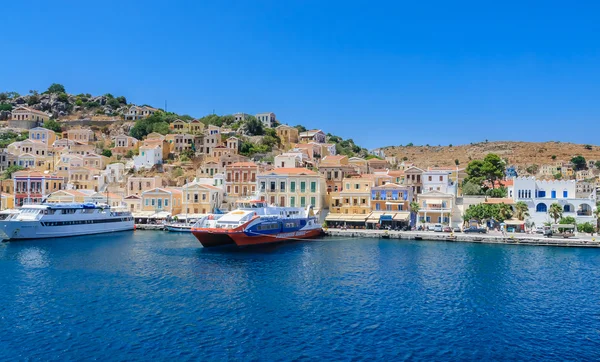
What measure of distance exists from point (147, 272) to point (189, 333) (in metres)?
13.5

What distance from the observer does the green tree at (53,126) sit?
110 meters

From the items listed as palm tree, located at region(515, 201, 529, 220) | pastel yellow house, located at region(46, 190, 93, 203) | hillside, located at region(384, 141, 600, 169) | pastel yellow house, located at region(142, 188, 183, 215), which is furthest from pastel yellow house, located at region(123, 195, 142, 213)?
hillside, located at region(384, 141, 600, 169)

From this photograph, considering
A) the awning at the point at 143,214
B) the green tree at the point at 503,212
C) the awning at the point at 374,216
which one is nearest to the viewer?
the green tree at the point at 503,212

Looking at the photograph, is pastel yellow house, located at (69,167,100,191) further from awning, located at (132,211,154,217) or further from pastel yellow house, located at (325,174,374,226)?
pastel yellow house, located at (325,174,374,226)

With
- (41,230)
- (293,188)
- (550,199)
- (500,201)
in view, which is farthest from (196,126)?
(550,199)

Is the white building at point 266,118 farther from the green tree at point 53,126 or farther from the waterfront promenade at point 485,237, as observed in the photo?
the waterfront promenade at point 485,237

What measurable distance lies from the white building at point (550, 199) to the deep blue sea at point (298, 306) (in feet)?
45.9

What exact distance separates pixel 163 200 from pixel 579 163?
4300 inches

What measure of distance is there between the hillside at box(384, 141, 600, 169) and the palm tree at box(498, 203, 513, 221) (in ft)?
247

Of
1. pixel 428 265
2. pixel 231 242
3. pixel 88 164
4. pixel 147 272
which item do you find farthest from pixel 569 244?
pixel 88 164

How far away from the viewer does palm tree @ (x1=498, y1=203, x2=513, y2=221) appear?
183 ft

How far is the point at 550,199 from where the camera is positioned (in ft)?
182

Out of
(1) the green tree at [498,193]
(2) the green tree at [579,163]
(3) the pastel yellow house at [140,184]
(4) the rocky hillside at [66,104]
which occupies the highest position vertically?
(4) the rocky hillside at [66,104]

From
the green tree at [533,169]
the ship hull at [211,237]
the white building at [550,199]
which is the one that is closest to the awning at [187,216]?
the ship hull at [211,237]
